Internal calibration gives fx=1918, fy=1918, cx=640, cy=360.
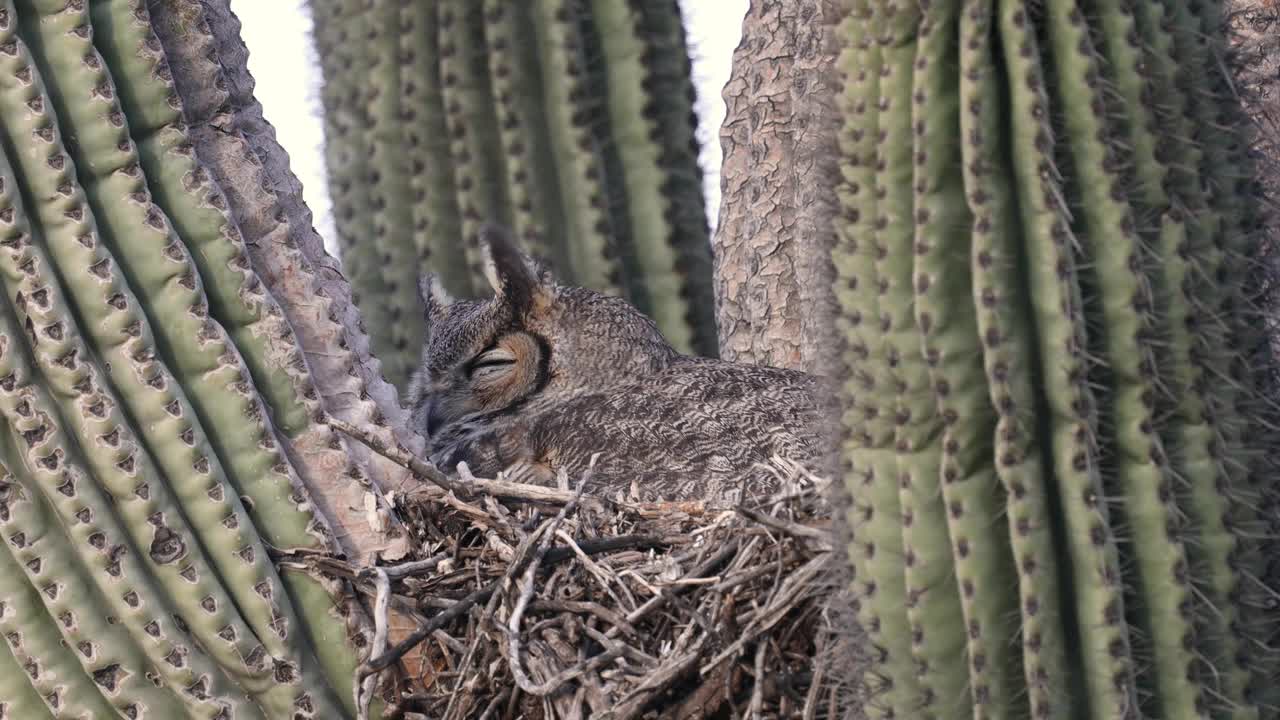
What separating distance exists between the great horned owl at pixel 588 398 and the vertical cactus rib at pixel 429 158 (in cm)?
121

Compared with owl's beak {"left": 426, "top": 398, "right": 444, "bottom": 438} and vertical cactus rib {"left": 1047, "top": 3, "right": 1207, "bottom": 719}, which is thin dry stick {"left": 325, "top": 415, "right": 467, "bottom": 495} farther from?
vertical cactus rib {"left": 1047, "top": 3, "right": 1207, "bottom": 719}

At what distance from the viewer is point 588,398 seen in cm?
444

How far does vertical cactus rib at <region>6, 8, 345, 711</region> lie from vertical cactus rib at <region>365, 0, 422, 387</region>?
10.0 ft

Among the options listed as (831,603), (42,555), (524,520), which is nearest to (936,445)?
(831,603)

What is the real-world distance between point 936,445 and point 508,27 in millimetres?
3761

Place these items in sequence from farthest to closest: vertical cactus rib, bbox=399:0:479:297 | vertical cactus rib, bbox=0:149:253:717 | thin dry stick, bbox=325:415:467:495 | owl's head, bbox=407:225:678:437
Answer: vertical cactus rib, bbox=399:0:479:297, owl's head, bbox=407:225:678:437, thin dry stick, bbox=325:415:467:495, vertical cactus rib, bbox=0:149:253:717

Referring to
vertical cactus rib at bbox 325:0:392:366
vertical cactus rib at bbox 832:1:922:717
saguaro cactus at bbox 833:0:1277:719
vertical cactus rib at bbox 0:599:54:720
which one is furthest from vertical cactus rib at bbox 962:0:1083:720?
vertical cactus rib at bbox 325:0:392:366

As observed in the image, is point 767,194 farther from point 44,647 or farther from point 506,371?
point 44,647

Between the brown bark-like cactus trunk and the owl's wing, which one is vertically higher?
the brown bark-like cactus trunk

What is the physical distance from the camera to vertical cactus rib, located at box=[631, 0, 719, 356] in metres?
5.71

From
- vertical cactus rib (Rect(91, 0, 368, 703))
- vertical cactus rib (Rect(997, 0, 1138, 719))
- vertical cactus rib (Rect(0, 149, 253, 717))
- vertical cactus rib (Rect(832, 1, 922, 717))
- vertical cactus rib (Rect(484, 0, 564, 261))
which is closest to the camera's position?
vertical cactus rib (Rect(997, 0, 1138, 719))

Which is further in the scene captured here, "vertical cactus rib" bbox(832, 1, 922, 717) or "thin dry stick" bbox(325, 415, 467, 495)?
"thin dry stick" bbox(325, 415, 467, 495)

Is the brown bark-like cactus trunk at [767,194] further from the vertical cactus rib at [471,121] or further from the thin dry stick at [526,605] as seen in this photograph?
the thin dry stick at [526,605]

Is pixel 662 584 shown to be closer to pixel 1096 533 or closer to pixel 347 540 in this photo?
pixel 347 540
